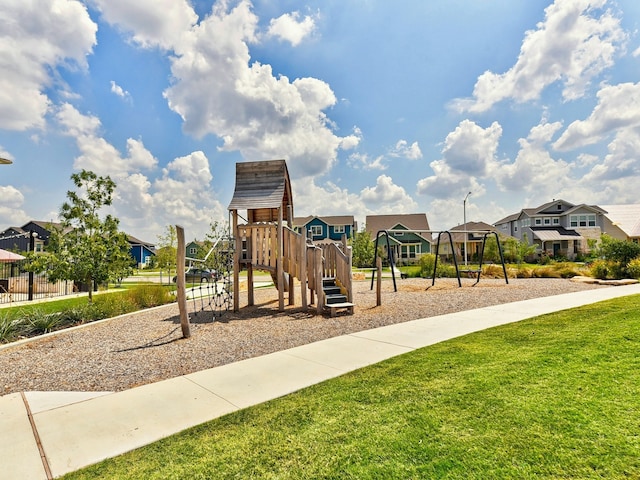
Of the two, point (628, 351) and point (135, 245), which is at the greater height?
point (135, 245)

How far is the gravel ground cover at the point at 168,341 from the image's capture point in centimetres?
520

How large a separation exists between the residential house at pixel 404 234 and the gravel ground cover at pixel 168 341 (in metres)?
31.1

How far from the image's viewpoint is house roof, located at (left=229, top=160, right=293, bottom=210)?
1098cm

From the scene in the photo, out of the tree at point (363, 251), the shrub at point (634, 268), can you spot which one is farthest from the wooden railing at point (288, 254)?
the tree at point (363, 251)

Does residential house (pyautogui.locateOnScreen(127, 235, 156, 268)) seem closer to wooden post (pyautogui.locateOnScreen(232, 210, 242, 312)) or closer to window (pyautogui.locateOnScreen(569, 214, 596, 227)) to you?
wooden post (pyautogui.locateOnScreen(232, 210, 242, 312))

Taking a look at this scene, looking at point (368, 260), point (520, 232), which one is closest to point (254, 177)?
point (368, 260)

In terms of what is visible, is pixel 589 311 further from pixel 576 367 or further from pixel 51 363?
pixel 51 363

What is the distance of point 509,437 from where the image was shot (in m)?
2.87

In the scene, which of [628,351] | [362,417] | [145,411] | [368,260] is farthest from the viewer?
[368,260]

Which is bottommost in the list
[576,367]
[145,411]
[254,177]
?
[145,411]

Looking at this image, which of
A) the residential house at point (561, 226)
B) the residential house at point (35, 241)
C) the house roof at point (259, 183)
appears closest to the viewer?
the house roof at point (259, 183)

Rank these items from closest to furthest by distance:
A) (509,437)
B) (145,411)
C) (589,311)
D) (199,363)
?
(509,437)
(145,411)
(199,363)
(589,311)

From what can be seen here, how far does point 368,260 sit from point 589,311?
30208 mm

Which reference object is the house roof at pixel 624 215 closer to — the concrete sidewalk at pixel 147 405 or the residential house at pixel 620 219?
the residential house at pixel 620 219
